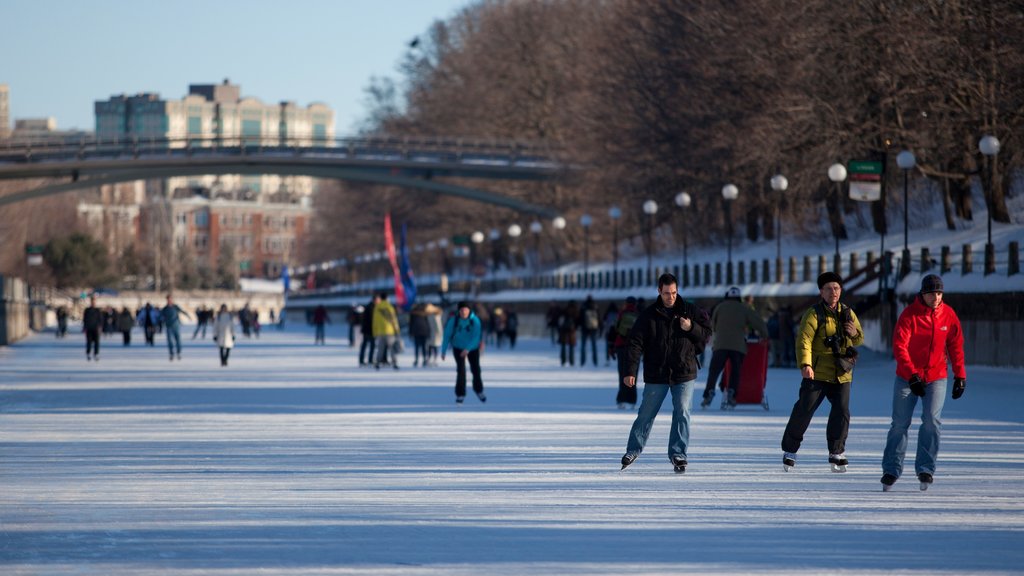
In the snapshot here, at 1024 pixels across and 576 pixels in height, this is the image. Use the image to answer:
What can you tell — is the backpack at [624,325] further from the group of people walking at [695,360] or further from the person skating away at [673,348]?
the person skating away at [673,348]

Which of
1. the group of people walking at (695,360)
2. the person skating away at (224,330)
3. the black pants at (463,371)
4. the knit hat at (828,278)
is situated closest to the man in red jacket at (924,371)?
the group of people walking at (695,360)

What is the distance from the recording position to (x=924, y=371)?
11703 mm

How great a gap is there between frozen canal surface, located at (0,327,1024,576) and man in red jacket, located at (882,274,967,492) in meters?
0.27

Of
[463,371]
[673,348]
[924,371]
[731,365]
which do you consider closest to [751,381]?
[731,365]

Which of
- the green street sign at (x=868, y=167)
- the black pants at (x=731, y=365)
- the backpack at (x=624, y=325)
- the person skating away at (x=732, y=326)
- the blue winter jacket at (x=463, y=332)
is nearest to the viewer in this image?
the person skating away at (x=732, y=326)

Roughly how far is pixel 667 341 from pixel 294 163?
211ft

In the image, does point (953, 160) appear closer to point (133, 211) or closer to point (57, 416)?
point (57, 416)

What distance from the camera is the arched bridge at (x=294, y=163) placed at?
73375mm

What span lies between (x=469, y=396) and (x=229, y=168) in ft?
178

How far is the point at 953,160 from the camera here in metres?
43.7

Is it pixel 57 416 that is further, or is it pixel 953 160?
pixel 953 160

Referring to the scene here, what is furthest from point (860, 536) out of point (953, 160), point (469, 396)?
point (953, 160)

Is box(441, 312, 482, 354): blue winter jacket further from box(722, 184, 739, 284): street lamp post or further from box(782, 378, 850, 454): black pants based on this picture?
box(722, 184, 739, 284): street lamp post

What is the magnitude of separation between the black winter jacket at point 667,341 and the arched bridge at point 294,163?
5839 centimetres
